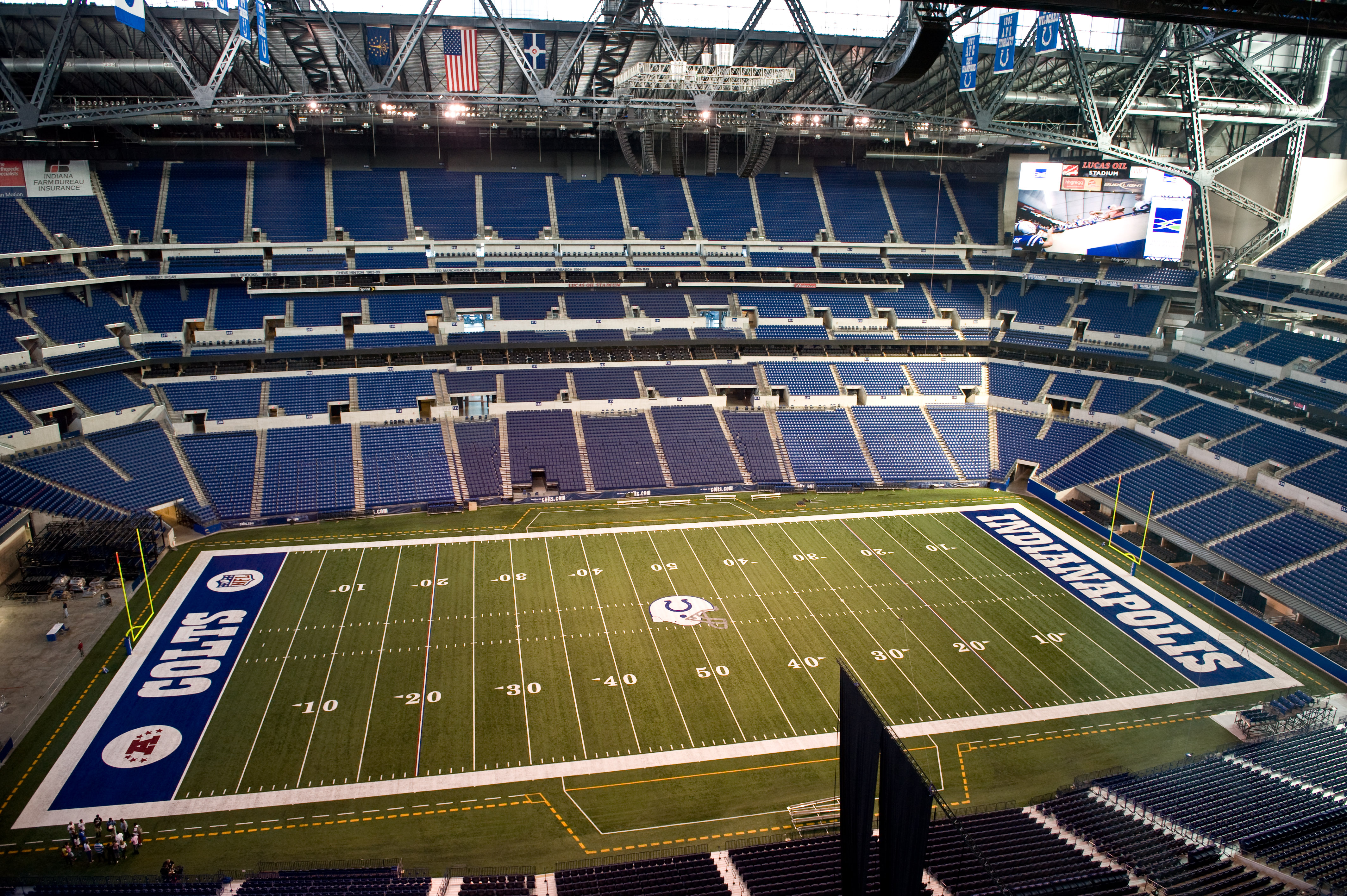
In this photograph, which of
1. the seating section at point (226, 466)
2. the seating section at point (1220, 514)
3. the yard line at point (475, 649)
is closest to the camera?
the yard line at point (475, 649)

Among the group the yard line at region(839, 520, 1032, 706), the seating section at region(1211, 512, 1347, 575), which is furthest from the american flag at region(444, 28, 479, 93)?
the seating section at region(1211, 512, 1347, 575)

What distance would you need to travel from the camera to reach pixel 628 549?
29750 millimetres

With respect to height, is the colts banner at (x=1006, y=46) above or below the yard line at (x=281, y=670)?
above

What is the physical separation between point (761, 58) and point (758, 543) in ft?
80.2

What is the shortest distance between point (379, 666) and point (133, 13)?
22.8 metres

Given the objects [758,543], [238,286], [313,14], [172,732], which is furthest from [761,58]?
[172,732]

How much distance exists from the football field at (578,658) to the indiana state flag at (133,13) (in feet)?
57.4

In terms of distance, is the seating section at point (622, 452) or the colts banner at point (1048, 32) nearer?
the colts banner at point (1048, 32)

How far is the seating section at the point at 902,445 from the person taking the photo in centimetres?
3712

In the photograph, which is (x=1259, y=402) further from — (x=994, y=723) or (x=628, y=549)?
(x=628, y=549)

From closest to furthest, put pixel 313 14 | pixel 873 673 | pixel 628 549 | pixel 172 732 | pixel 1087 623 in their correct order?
pixel 172 732, pixel 873 673, pixel 1087 623, pixel 628 549, pixel 313 14

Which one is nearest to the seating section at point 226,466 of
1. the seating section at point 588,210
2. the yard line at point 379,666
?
the yard line at point 379,666

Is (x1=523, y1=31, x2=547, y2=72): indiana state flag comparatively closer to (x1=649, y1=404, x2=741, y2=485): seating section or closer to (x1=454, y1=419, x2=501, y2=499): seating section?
(x1=454, y1=419, x2=501, y2=499): seating section

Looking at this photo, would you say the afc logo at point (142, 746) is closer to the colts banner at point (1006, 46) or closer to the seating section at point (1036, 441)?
the seating section at point (1036, 441)
